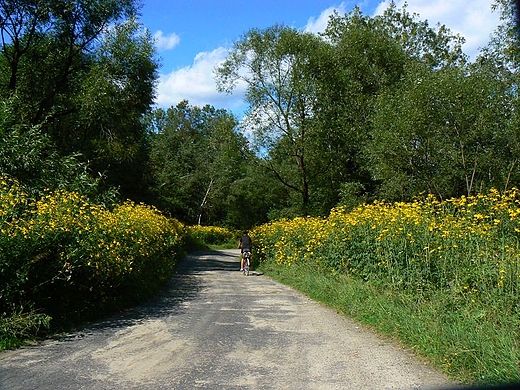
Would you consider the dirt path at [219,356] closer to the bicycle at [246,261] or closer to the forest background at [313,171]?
the forest background at [313,171]

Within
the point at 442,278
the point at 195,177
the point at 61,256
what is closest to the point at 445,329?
the point at 442,278

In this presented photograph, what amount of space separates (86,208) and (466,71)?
16.0 m

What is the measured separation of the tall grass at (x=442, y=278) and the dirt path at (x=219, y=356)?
0.41 m

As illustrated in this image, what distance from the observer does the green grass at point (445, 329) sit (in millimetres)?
5387

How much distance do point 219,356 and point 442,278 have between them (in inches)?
148

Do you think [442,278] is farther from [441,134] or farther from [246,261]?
[246,261]

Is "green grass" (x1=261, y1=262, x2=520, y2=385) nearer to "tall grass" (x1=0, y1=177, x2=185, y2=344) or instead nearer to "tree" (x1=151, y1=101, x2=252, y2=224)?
"tall grass" (x1=0, y1=177, x2=185, y2=344)

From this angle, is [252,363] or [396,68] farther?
[396,68]

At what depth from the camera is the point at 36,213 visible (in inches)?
341

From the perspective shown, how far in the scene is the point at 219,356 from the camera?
6902mm

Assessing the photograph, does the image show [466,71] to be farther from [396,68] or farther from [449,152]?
[396,68]

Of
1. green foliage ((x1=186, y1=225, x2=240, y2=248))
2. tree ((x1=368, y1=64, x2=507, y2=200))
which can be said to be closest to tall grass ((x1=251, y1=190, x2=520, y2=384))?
tree ((x1=368, y1=64, x2=507, y2=200))

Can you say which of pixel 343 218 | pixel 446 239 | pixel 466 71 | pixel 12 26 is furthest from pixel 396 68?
pixel 446 239

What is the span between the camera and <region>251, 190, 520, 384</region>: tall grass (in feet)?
19.1
